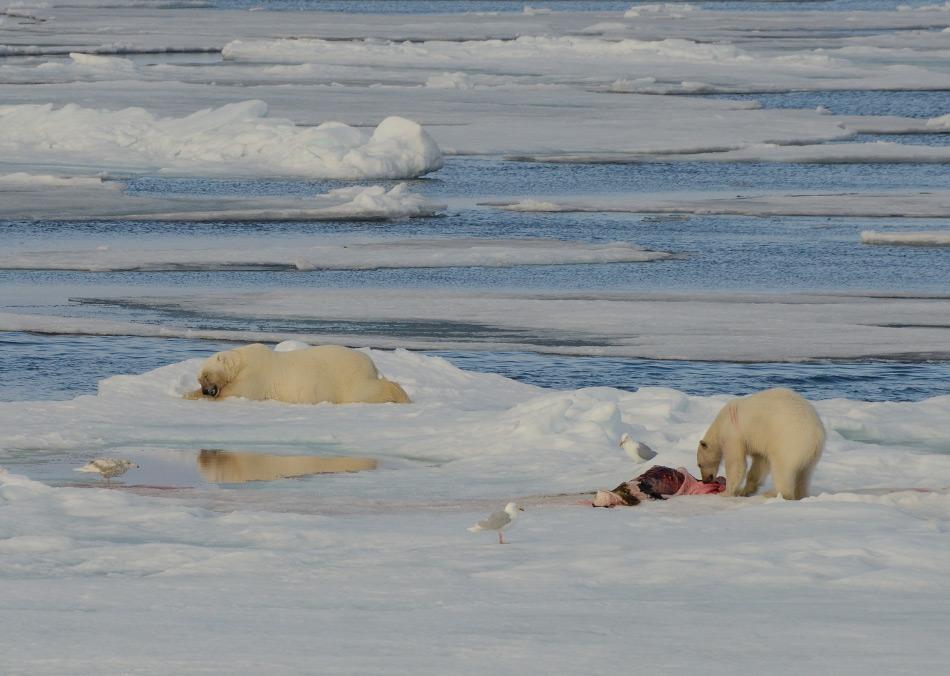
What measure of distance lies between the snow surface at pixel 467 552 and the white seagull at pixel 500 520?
0.05 meters

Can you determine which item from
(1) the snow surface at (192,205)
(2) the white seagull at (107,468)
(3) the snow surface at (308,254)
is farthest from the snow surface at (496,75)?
(2) the white seagull at (107,468)

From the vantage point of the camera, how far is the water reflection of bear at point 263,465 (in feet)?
25.5

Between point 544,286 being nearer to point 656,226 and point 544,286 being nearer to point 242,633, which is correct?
point 656,226

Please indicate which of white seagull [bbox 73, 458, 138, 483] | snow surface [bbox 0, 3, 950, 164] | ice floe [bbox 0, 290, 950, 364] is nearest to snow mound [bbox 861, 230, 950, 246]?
ice floe [bbox 0, 290, 950, 364]

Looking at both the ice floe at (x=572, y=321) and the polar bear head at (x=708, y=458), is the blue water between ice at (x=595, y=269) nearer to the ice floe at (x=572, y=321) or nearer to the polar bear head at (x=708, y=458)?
the ice floe at (x=572, y=321)

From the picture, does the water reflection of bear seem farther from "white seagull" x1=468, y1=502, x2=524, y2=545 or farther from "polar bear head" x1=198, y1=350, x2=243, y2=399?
"white seagull" x1=468, y1=502, x2=524, y2=545

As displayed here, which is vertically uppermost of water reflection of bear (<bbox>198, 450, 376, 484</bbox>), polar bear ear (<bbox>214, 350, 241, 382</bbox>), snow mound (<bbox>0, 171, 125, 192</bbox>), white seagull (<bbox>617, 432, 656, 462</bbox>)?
white seagull (<bbox>617, 432, 656, 462</bbox>)

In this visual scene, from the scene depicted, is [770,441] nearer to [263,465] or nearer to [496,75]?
[263,465]

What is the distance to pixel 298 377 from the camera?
9.67 m

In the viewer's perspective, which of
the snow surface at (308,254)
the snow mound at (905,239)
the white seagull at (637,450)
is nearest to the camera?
the white seagull at (637,450)

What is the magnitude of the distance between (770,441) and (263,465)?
93.0 inches

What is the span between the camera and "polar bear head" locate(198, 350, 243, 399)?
9656 mm

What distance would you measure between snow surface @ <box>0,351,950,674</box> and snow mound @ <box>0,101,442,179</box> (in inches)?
535

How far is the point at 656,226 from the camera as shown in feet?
61.6
